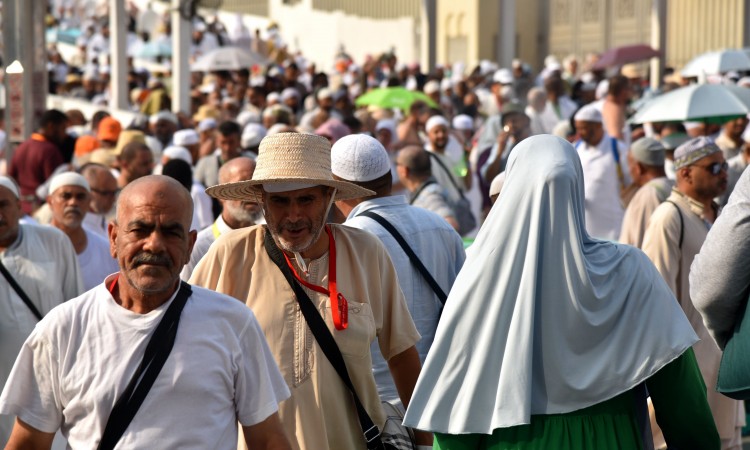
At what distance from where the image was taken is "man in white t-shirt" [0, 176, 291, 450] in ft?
12.4

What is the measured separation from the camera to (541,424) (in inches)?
149

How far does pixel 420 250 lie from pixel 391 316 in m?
0.92

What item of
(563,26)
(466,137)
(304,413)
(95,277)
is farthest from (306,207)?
(563,26)

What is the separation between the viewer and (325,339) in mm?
4676

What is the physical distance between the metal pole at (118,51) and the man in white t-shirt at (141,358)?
20159mm

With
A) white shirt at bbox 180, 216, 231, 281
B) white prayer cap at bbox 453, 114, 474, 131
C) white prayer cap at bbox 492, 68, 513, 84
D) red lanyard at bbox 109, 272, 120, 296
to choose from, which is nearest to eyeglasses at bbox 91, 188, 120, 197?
white shirt at bbox 180, 216, 231, 281

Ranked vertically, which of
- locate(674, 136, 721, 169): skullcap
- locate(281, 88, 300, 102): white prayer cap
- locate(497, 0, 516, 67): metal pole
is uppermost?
locate(497, 0, 516, 67): metal pole

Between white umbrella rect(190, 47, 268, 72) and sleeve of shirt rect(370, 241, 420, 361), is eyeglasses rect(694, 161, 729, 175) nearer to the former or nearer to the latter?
sleeve of shirt rect(370, 241, 420, 361)

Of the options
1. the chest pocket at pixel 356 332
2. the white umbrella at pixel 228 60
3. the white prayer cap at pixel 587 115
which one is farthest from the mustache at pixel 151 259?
the white umbrella at pixel 228 60

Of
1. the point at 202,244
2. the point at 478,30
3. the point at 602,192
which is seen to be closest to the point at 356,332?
the point at 202,244

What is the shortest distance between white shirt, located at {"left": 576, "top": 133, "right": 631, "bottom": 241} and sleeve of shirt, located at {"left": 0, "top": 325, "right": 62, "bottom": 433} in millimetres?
7680

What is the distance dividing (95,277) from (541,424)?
4.46m

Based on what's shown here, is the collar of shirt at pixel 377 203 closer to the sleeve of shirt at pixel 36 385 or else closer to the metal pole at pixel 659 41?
the sleeve of shirt at pixel 36 385

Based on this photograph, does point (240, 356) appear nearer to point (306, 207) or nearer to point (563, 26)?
point (306, 207)
